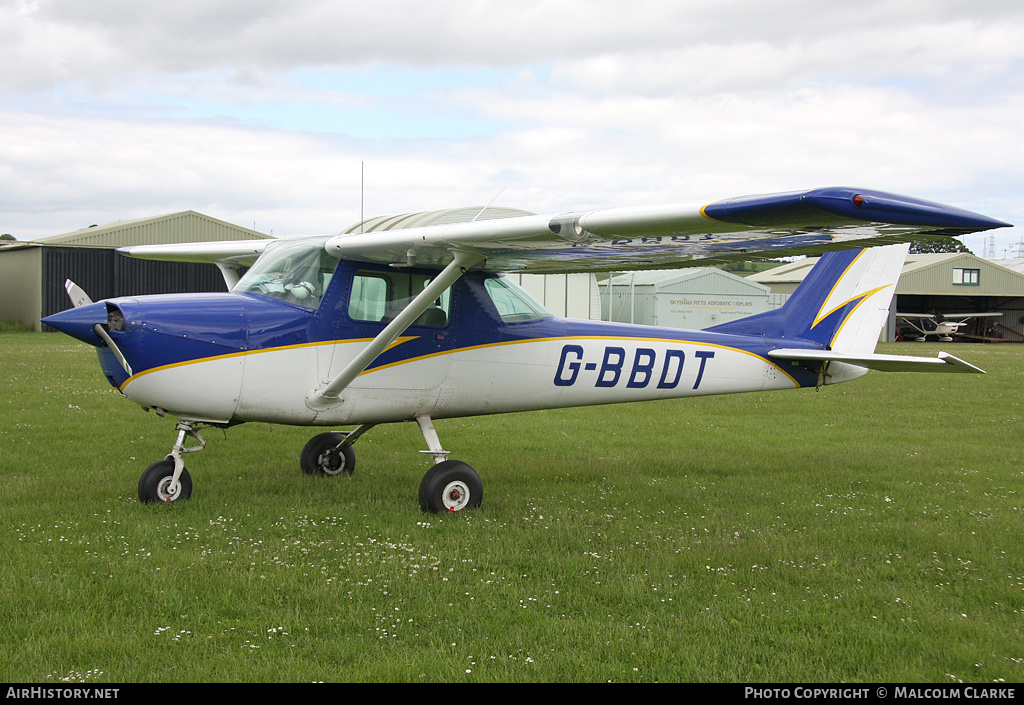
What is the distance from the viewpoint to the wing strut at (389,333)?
617 centimetres

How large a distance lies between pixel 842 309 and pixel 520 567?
5.51m

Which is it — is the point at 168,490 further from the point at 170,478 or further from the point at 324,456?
the point at 324,456

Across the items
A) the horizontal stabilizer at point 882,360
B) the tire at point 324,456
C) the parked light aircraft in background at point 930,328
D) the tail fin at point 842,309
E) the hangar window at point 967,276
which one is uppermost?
the hangar window at point 967,276

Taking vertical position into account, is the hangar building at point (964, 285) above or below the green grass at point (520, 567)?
above

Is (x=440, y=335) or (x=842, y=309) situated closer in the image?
(x=440, y=335)

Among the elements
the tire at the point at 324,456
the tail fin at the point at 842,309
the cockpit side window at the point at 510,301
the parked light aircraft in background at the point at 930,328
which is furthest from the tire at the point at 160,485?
the parked light aircraft in background at the point at 930,328

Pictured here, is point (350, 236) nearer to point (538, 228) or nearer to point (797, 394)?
point (538, 228)

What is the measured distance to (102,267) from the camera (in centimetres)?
3597

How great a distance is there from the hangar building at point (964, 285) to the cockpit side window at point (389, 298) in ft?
141

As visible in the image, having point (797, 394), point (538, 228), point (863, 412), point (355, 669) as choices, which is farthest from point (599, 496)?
point (797, 394)

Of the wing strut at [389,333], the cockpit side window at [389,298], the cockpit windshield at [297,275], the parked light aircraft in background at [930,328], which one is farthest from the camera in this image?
the parked light aircraft in background at [930,328]

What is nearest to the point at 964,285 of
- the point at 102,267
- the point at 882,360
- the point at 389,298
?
the point at 102,267

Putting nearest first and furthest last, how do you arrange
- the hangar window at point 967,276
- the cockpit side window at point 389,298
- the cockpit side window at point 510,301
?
the cockpit side window at point 389,298 < the cockpit side window at point 510,301 < the hangar window at point 967,276

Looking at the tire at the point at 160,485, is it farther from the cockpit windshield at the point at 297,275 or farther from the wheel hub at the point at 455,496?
the wheel hub at the point at 455,496
